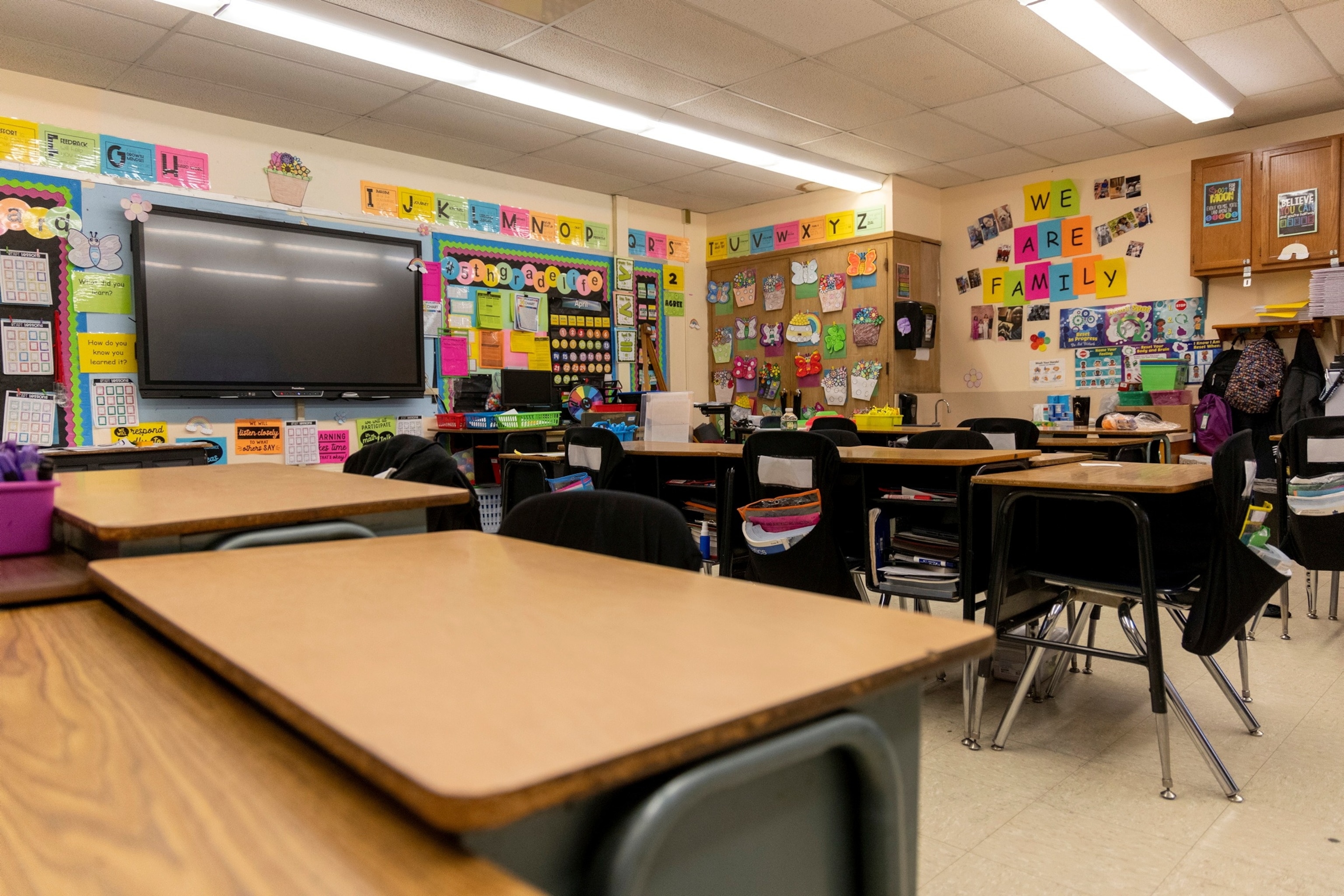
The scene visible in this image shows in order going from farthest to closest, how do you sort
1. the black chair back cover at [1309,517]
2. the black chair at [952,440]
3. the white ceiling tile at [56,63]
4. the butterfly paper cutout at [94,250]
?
the butterfly paper cutout at [94,250], the white ceiling tile at [56,63], the black chair at [952,440], the black chair back cover at [1309,517]

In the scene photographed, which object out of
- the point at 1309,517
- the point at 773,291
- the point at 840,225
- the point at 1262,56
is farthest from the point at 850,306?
the point at 1309,517

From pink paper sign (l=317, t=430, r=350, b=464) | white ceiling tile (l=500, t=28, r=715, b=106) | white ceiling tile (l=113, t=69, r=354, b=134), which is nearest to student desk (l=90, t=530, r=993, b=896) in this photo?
white ceiling tile (l=500, t=28, r=715, b=106)

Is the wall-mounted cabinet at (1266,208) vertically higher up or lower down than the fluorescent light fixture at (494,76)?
lower down

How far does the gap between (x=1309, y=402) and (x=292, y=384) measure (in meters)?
6.20

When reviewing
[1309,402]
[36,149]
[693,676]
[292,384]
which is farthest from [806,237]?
[693,676]

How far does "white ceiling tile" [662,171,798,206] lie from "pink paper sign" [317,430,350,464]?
3113 millimetres

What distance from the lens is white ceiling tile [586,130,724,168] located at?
5500 millimetres

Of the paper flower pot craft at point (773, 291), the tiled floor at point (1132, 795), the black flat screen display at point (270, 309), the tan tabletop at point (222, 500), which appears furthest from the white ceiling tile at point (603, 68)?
the tiled floor at point (1132, 795)

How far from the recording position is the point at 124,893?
52 cm

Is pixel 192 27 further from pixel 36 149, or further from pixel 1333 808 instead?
pixel 1333 808

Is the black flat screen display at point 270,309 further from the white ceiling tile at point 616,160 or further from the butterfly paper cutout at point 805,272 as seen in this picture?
the butterfly paper cutout at point 805,272

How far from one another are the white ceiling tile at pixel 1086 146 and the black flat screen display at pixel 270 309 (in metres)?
4.41

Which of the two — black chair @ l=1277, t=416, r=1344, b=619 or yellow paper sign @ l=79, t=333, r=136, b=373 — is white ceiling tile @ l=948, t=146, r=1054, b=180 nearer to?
black chair @ l=1277, t=416, r=1344, b=619

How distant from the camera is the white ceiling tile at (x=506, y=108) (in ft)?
15.5
